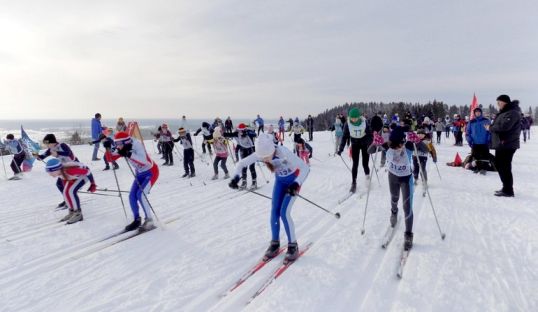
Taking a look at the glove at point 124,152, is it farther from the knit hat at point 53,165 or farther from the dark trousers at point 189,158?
the dark trousers at point 189,158

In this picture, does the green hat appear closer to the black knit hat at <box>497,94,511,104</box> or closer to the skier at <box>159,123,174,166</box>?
the black knit hat at <box>497,94,511,104</box>

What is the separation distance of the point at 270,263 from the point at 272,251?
0.23 m

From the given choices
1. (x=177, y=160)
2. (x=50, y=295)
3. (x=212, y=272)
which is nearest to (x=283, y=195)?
(x=212, y=272)

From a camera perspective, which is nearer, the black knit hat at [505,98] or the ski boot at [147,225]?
the ski boot at [147,225]

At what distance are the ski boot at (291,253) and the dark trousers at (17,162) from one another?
530 inches

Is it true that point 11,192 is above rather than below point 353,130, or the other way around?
below

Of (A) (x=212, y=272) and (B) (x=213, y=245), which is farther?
(B) (x=213, y=245)

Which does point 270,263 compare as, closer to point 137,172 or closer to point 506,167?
point 137,172

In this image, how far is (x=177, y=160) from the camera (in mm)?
16641

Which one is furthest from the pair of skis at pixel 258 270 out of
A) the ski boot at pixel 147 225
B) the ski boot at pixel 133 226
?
the ski boot at pixel 133 226

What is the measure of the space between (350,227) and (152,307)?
3.77 meters

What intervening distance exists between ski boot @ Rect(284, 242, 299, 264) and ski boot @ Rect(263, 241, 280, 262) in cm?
23

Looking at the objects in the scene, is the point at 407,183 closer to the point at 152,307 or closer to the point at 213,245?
the point at 213,245

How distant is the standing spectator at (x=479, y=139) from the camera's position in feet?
33.4
